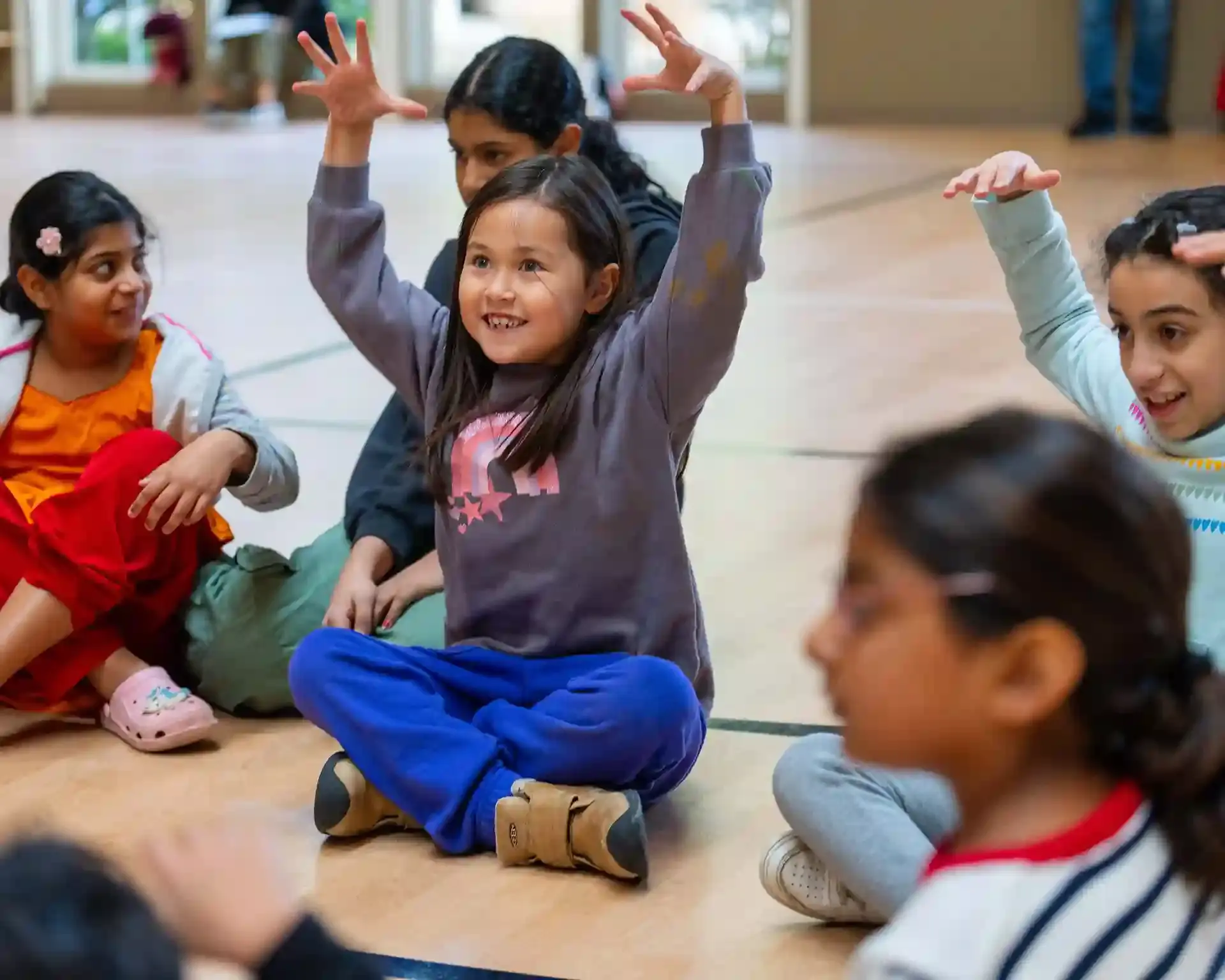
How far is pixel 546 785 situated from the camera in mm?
1580

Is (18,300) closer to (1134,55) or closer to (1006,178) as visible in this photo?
(1006,178)

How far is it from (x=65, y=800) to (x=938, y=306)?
291cm

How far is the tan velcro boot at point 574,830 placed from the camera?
1.52 m

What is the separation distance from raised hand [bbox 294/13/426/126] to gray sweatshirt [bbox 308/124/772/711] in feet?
0.85

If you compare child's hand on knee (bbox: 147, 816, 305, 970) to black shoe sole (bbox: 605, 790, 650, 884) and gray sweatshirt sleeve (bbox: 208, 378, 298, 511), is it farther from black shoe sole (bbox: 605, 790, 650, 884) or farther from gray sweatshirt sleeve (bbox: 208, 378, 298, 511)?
gray sweatshirt sleeve (bbox: 208, 378, 298, 511)

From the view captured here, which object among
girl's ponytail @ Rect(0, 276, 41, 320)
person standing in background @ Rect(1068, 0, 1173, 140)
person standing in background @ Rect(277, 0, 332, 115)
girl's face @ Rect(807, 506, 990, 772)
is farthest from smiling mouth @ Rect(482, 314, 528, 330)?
person standing in background @ Rect(277, 0, 332, 115)

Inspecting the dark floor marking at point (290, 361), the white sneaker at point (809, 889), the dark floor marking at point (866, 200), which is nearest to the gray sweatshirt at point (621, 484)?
the white sneaker at point (809, 889)

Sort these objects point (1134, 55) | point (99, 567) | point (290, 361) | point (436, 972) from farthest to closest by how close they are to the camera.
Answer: point (1134, 55) < point (290, 361) < point (99, 567) < point (436, 972)

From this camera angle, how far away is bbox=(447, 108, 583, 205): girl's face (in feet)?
6.45

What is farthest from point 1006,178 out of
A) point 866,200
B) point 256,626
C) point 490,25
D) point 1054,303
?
point 490,25

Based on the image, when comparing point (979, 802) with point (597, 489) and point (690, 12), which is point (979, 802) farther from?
point (690, 12)

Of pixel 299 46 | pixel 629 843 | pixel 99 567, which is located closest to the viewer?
pixel 629 843

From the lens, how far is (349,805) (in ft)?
5.26

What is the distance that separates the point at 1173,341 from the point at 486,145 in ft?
2.66
